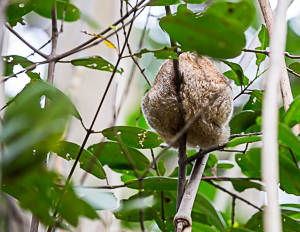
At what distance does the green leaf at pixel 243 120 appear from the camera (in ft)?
5.41

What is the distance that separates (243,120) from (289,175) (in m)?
0.32

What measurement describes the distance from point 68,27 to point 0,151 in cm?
329

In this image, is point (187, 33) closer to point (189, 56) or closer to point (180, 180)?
point (180, 180)

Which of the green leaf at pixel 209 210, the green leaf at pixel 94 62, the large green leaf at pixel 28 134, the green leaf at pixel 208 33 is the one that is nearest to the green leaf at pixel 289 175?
the green leaf at pixel 209 210

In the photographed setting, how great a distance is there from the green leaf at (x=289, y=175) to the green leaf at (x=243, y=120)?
0.21 metres

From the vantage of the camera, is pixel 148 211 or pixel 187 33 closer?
pixel 187 33

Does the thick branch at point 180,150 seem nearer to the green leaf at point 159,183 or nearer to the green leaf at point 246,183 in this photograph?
the green leaf at point 159,183

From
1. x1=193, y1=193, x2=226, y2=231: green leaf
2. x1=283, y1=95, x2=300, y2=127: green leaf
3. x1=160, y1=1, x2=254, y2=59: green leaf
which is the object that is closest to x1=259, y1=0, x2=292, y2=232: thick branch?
x1=160, y1=1, x2=254, y2=59: green leaf

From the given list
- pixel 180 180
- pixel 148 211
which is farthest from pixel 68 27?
pixel 180 180

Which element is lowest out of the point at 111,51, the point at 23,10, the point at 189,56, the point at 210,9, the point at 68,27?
the point at 210,9

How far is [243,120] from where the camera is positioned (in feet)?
5.65

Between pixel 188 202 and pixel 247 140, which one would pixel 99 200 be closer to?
pixel 188 202

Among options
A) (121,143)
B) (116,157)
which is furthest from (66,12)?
(121,143)

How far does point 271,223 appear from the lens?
1.70 feet
